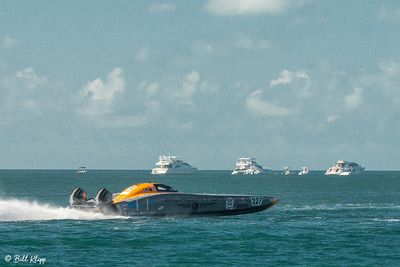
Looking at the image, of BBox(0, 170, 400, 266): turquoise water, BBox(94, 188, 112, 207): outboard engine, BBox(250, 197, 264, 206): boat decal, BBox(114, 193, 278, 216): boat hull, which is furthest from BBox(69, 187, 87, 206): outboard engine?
BBox(250, 197, 264, 206): boat decal

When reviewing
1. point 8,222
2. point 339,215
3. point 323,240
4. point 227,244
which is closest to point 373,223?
point 339,215

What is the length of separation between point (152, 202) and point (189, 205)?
2.80 m

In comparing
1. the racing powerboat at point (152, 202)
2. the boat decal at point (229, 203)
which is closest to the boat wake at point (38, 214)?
the racing powerboat at point (152, 202)

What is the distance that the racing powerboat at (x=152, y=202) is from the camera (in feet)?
158

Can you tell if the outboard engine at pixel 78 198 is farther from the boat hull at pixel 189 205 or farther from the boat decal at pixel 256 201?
the boat decal at pixel 256 201

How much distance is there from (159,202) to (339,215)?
576 inches

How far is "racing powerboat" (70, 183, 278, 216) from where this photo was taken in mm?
48281

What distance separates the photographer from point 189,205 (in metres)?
49.5

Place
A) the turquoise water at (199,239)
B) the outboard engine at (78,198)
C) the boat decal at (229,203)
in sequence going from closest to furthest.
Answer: the turquoise water at (199,239) → the outboard engine at (78,198) → the boat decal at (229,203)

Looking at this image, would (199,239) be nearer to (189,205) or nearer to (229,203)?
(189,205)

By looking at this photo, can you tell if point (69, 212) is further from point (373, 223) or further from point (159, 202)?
point (373, 223)

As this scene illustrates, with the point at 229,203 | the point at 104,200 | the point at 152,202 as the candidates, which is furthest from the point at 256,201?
the point at 104,200

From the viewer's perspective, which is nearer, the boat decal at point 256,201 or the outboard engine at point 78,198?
the outboard engine at point 78,198

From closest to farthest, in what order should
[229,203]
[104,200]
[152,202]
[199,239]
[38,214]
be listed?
[199,239] < [104,200] < [152,202] < [38,214] < [229,203]
